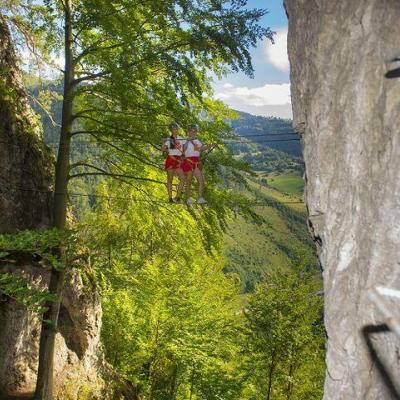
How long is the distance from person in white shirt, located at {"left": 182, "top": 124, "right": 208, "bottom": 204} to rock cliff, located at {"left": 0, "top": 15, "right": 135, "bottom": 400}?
398 cm

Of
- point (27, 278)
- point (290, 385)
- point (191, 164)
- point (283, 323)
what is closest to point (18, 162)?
point (27, 278)

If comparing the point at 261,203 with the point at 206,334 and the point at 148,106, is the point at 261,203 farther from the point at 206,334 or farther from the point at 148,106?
the point at 206,334

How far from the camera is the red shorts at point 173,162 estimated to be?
26.5ft

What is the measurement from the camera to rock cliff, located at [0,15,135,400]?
9.59 m

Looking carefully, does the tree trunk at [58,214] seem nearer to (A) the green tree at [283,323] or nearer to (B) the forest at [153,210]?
(B) the forest at [153,210]

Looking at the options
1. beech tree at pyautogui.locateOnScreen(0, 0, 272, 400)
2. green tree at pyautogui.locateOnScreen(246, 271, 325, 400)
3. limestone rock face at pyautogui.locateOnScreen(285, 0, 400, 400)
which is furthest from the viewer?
green tree at pyautogui.locateOnScreen(246, 271, 325, 400)

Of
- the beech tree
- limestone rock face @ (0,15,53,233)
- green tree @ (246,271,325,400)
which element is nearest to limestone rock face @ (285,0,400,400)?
the beech tree

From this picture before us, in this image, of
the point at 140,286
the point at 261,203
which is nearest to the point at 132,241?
the point at 140,286

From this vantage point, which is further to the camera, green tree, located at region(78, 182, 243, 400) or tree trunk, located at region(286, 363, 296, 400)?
tree trunk, located at region(286, 363, 296, 400)

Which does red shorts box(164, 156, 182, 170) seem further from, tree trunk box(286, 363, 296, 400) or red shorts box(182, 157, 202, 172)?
tree trunk box(286, 363, 296, 400)

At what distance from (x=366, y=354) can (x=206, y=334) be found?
10.6 metres

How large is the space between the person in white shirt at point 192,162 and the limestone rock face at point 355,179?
425 cm

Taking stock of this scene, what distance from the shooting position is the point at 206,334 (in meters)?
13.2

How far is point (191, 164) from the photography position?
26.7 feet
